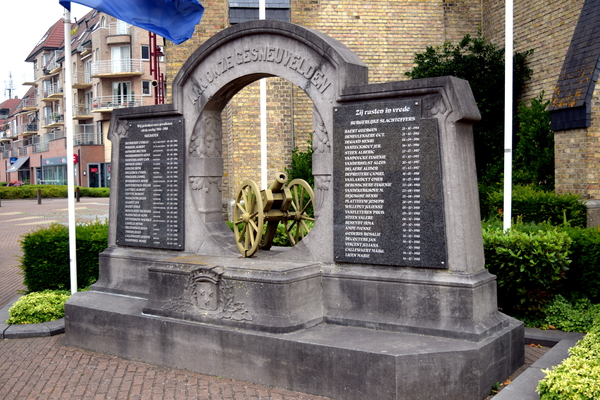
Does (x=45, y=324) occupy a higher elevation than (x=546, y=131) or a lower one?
lower

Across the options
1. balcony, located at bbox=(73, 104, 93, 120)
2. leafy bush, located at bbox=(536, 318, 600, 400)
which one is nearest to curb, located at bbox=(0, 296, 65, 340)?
leafy bush, located at bbox=(536, 318, 600, 400)

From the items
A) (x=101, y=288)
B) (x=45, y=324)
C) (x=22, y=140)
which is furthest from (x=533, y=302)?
(x=22, y=140)

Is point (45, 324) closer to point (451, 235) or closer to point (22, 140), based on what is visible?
point (451, 235)

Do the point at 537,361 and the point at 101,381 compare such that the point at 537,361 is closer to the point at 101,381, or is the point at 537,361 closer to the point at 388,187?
the point at 388,187

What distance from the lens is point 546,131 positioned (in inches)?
548

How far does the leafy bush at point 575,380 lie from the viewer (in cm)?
425

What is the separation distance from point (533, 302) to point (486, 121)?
10.3 meters

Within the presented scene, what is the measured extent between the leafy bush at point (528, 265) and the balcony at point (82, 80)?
168 feet

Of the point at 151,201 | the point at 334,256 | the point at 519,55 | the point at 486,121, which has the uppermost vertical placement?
the point at 519,55

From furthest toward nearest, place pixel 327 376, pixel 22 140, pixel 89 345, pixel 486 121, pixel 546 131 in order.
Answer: pixel 22 140 → pixel 486 121 → pixel 546 131 → pixel 89 345 → pixel 327 376

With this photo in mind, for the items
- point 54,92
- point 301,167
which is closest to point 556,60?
point 301,167

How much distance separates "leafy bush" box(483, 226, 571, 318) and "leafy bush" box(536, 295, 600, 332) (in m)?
0.11

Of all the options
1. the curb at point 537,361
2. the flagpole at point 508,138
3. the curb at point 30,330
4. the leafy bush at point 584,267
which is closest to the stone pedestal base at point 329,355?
the curb at point 537,361

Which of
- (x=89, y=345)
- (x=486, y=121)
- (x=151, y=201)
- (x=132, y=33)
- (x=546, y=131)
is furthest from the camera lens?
(x=132, y=33)
